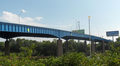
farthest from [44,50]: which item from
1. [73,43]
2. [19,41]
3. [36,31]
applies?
[36,31]

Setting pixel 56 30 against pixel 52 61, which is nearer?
pixel 52 61

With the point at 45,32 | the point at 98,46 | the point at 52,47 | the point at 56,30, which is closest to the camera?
the point at 45,32

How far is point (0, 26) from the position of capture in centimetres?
2877

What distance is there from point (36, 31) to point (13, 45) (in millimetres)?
51322

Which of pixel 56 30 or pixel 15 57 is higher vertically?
pixel 56 30

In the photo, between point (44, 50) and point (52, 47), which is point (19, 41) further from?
point (52, 47)

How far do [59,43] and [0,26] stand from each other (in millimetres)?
23582

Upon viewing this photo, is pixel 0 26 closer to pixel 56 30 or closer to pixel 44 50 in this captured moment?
pixel 56 30

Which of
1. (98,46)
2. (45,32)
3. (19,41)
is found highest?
(45,32)

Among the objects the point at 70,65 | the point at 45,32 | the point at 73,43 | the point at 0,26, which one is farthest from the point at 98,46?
the point at 70,65

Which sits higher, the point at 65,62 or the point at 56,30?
the point at 56,30

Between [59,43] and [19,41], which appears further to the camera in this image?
[19,41]

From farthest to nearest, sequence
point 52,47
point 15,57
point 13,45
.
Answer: point 13,45
point 52,47
point 15,57

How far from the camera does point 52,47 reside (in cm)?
7394
